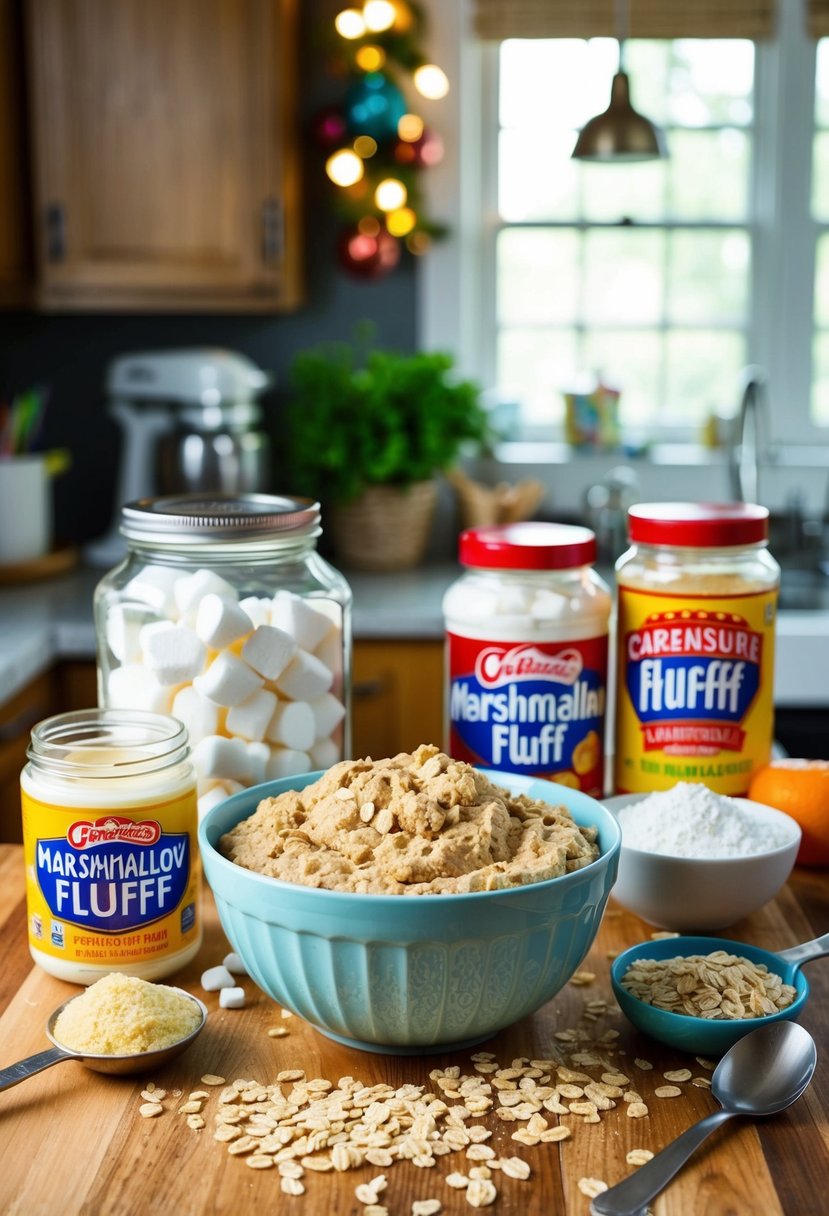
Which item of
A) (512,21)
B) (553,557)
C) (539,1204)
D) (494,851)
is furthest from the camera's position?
(512,21)

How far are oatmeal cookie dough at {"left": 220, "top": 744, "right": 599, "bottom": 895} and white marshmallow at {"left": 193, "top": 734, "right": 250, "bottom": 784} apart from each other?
133 millimetres

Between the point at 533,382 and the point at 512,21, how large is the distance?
33.6 inches

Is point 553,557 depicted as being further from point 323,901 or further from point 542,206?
point 542,206

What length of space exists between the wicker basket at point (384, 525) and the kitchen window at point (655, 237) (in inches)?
17.2

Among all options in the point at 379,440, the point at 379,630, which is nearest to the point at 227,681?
the point at 379,630

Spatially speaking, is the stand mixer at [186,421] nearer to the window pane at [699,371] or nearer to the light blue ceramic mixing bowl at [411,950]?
the window pane at [699,371]

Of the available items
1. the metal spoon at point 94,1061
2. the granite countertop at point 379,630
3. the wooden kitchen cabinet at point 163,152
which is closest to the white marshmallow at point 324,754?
the metal spoon at point 94,1061

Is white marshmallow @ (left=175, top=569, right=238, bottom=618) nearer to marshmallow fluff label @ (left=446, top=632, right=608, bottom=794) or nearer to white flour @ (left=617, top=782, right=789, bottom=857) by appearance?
marshmallow fluff label @ (left=446, top=632, right=608, bottom=794)

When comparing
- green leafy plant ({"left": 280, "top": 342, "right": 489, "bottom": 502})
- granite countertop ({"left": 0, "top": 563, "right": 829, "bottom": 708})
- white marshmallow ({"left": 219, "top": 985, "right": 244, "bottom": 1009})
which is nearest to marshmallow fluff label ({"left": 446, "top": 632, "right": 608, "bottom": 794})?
white marshmallow ({"left": 219, "top": 985, "right": 244, "bottom": 1009})

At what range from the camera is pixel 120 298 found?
291 cm

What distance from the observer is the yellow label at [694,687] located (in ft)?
3.98

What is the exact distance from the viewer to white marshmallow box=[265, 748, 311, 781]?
1.16m

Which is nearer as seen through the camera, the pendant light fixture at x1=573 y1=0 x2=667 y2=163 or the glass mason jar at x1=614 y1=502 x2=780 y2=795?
the glass mason jar at x1=614 y1=502 x2=780 y2=795

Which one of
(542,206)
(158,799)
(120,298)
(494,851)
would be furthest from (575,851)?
(542,206)
